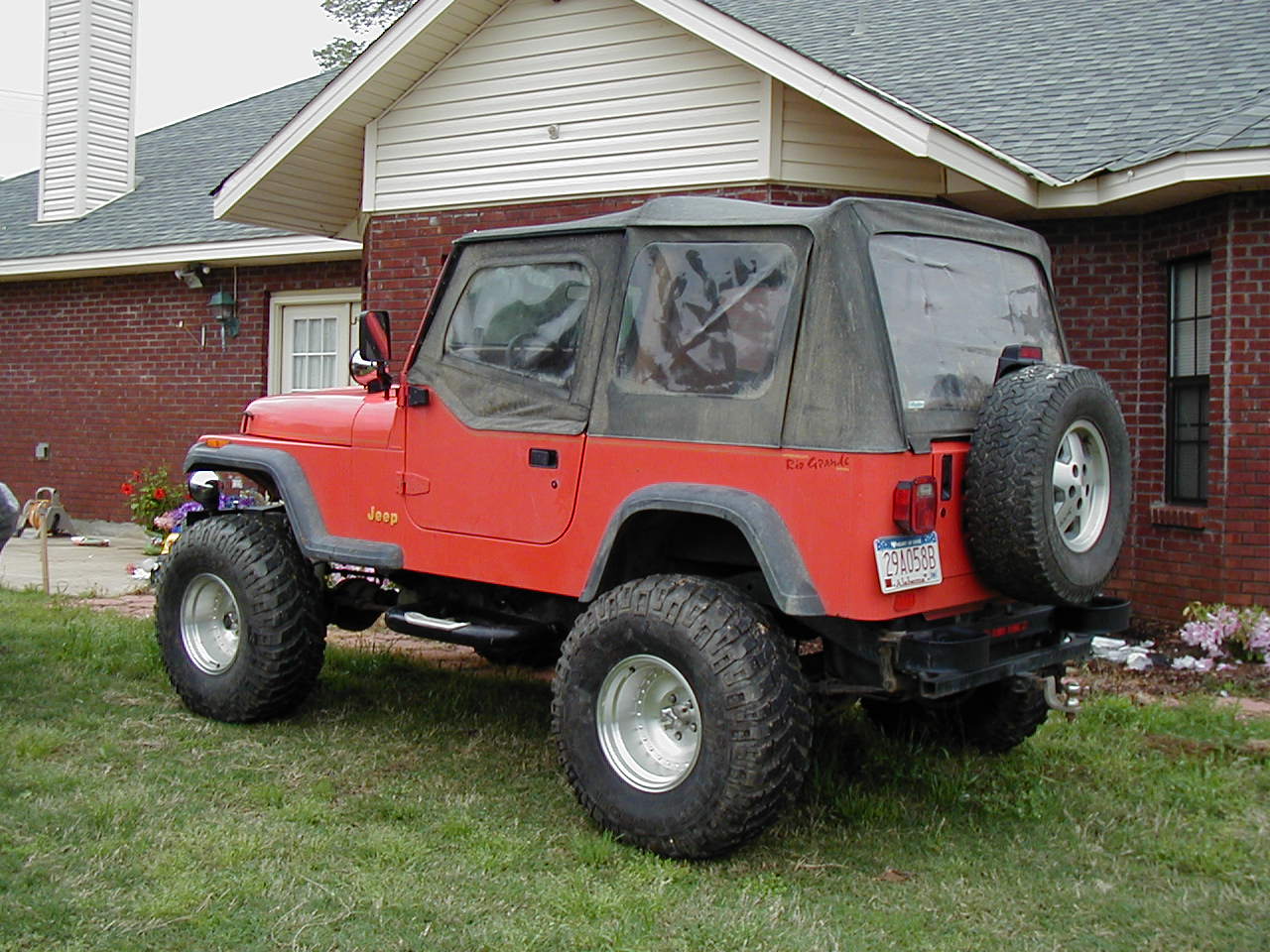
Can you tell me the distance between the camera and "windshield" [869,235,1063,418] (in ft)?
14.4

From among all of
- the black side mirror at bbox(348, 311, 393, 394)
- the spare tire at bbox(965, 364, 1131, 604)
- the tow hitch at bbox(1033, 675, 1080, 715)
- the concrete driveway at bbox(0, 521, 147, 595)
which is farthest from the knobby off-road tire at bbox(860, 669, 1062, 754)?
the concrete driveway at bbox(0, 521, 147, 595)

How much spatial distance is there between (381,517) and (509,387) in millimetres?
880

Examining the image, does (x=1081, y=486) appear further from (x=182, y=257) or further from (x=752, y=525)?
(x=182, y=257)

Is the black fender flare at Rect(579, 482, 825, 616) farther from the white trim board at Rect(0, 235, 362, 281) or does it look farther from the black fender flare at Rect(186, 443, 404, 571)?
the white trim board at Rect(0, 235, 362, 281)

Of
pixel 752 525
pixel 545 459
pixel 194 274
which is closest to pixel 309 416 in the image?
pixel 545 459

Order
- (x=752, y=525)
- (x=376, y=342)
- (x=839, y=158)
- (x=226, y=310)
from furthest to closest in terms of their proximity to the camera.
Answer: (x=226, y=310) < (x=839, y=158) < (x=376, y=342) < (x=752, y=525)

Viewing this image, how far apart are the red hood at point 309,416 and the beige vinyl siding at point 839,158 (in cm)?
373

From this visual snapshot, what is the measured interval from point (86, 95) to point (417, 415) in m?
13.1

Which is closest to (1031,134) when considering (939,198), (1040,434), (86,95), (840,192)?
(939,198)

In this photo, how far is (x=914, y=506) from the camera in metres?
4.11

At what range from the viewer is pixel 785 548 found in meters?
4.18

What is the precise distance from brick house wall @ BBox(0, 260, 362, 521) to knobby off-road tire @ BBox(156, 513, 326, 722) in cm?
762

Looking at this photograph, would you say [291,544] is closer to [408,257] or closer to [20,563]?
[408,257]

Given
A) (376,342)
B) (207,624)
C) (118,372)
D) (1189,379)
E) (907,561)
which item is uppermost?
(118,372)
